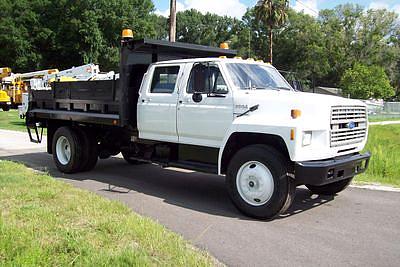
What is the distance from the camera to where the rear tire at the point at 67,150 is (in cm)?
920

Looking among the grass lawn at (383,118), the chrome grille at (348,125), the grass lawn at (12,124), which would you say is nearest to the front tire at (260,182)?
the chrome grille at (348,125)

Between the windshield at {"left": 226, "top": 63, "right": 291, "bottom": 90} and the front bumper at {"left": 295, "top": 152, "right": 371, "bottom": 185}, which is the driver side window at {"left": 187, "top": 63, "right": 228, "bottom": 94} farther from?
the front bumper at {"left": 295, "top": 152, "right": 371, "bottom": 185}

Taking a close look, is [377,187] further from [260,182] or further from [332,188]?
[260,182]

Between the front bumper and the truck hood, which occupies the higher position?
the truck hood

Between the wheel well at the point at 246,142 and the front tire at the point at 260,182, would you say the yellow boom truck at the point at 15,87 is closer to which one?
the wheel well at the point at 246,142

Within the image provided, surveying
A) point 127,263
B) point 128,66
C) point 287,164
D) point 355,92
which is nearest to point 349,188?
point 287,164

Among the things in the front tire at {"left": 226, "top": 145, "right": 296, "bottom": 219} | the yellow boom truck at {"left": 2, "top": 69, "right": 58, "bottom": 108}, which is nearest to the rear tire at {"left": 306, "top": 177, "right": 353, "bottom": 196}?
the front tire at {"left": 226, "top": 145, "right": 296, "bottom": 219}

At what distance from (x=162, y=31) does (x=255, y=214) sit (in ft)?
228

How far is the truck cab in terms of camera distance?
5938 mm

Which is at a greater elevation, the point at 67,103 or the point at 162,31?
the point at 162,31

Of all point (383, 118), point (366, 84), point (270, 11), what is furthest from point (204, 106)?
point (366, 84)

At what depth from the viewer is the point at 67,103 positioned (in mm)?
9445

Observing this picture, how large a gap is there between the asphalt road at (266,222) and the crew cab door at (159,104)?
1045 mm

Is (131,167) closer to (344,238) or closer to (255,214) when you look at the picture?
(255,214)
